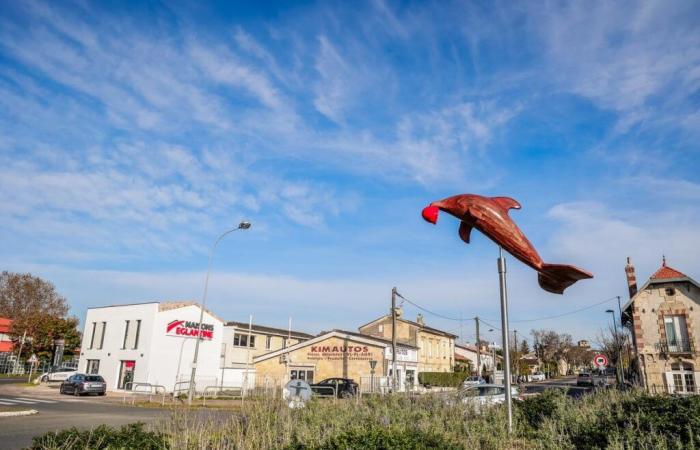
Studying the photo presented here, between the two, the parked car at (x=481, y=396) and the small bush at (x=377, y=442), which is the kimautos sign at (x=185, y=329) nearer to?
the parked car at (x=481, y=396)

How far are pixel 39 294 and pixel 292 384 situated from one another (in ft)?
180

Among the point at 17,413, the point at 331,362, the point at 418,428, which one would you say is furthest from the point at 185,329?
the point at 418,428

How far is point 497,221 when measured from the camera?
29.3 ft

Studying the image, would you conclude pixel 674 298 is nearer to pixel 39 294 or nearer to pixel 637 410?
pixel 637 410

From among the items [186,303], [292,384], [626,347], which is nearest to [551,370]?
[626,347]

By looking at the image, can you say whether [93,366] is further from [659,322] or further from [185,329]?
[659,322]

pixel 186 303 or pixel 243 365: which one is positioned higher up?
pixel 186 303

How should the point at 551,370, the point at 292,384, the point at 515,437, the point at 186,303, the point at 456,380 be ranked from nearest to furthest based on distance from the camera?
the point at 515,437
the point at 292,384
the point at 186,303
the point at 456,380
the point at 551,370

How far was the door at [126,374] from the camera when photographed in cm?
3475

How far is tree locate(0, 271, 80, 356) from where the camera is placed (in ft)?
152

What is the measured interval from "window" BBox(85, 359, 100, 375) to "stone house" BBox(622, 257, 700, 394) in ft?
128

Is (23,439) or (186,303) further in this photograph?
(186,303)

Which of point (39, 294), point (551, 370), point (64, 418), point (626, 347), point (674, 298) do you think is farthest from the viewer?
point (551, 370)

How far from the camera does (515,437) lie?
852 cm
